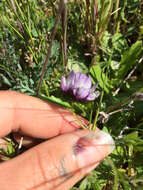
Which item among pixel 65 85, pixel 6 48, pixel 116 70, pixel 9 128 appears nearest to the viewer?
pixel 65 85

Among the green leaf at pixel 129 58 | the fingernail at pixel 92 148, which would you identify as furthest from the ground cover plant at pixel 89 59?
the fingernail at pixel 92 148

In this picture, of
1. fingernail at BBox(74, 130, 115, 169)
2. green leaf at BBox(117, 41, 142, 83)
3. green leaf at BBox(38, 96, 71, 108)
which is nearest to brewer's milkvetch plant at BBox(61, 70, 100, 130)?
fingernail at BBox(74, 130, 115, 169)

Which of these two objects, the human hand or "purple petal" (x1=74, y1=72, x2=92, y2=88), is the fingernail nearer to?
the human hand

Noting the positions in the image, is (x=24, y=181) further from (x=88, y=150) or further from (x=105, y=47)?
(x=105, y=47)

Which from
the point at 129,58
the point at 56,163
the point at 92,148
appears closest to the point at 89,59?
the point at 129,58

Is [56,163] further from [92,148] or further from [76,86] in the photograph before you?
[76,86]

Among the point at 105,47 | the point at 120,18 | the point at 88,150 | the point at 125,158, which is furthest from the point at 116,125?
the point at 120,18

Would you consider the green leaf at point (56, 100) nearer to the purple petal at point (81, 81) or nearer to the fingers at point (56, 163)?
the purple petal at point (81, 81)
